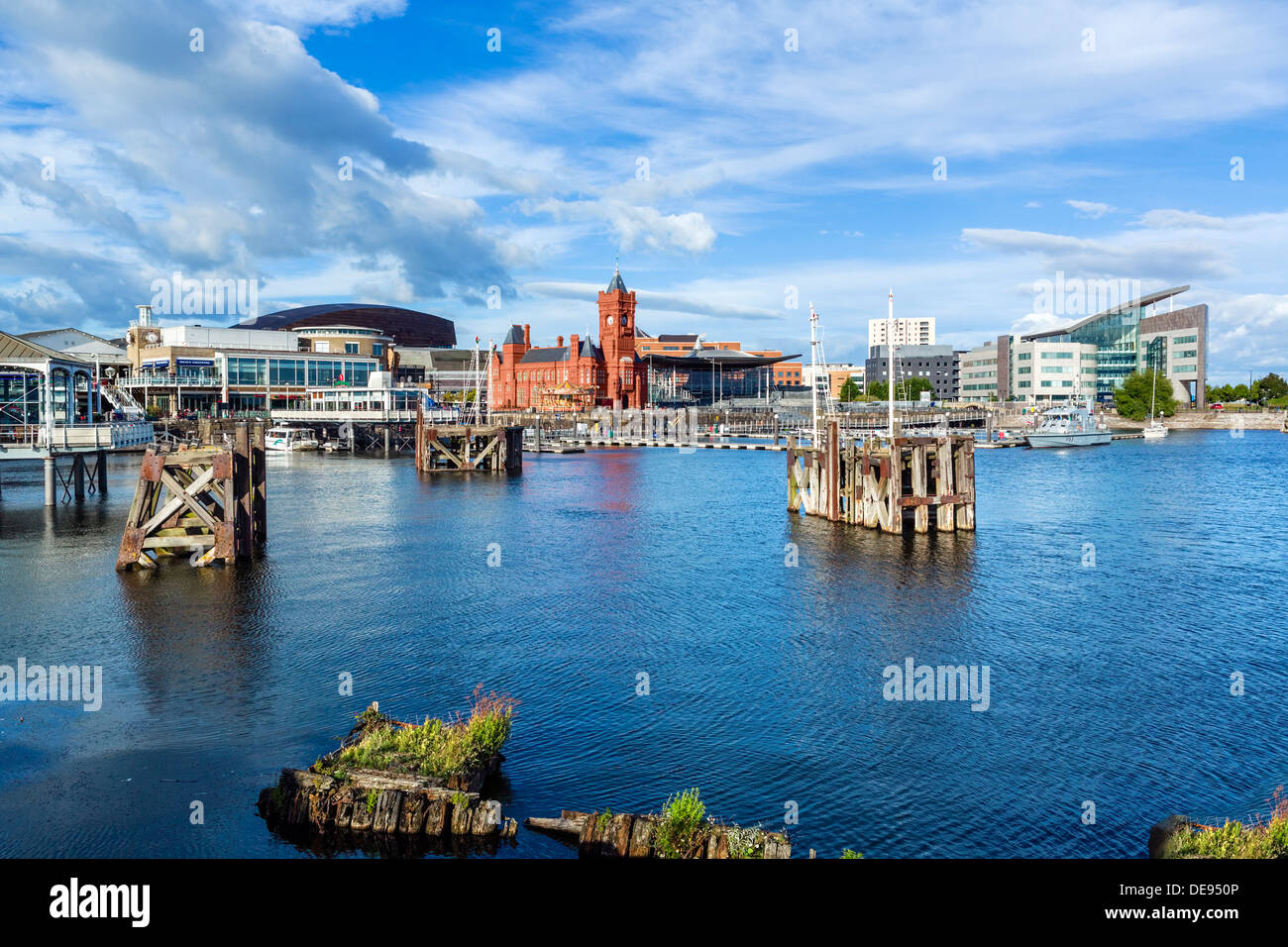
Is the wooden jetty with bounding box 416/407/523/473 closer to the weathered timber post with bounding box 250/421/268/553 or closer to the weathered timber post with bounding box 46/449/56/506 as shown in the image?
the weathered timber post with bounding box 46/449/56/506

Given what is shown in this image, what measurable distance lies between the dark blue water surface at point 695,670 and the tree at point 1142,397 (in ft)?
435

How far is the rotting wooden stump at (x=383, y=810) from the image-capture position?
14.7 m

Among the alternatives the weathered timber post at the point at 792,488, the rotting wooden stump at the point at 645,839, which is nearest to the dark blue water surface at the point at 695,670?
the rotting wooden stump at the point at 645,839

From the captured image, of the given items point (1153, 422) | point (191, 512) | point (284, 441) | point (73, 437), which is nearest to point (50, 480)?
point (73, 437)

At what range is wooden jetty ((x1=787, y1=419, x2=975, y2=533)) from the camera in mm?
46500

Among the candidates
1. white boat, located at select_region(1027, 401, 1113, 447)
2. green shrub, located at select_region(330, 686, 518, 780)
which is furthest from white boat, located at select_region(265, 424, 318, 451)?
green shrub, located at select_region(330, 686, 518, 780)

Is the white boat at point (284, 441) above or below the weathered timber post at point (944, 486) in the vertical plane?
above

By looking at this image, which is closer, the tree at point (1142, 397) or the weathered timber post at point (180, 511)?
the weathered timber post at point (180, 511)

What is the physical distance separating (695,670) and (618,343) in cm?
15976

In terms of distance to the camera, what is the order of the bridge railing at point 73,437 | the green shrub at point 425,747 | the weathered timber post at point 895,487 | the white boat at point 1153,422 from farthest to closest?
the white boat at point 1153,422, the bridge railing at point 73,437, the weathered timber post at point 895,487, the green shrub at point 425,747

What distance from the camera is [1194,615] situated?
3047 centimetres

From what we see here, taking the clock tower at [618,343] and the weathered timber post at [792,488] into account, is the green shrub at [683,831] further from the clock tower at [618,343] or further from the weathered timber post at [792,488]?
the clock tower at [618,343]
